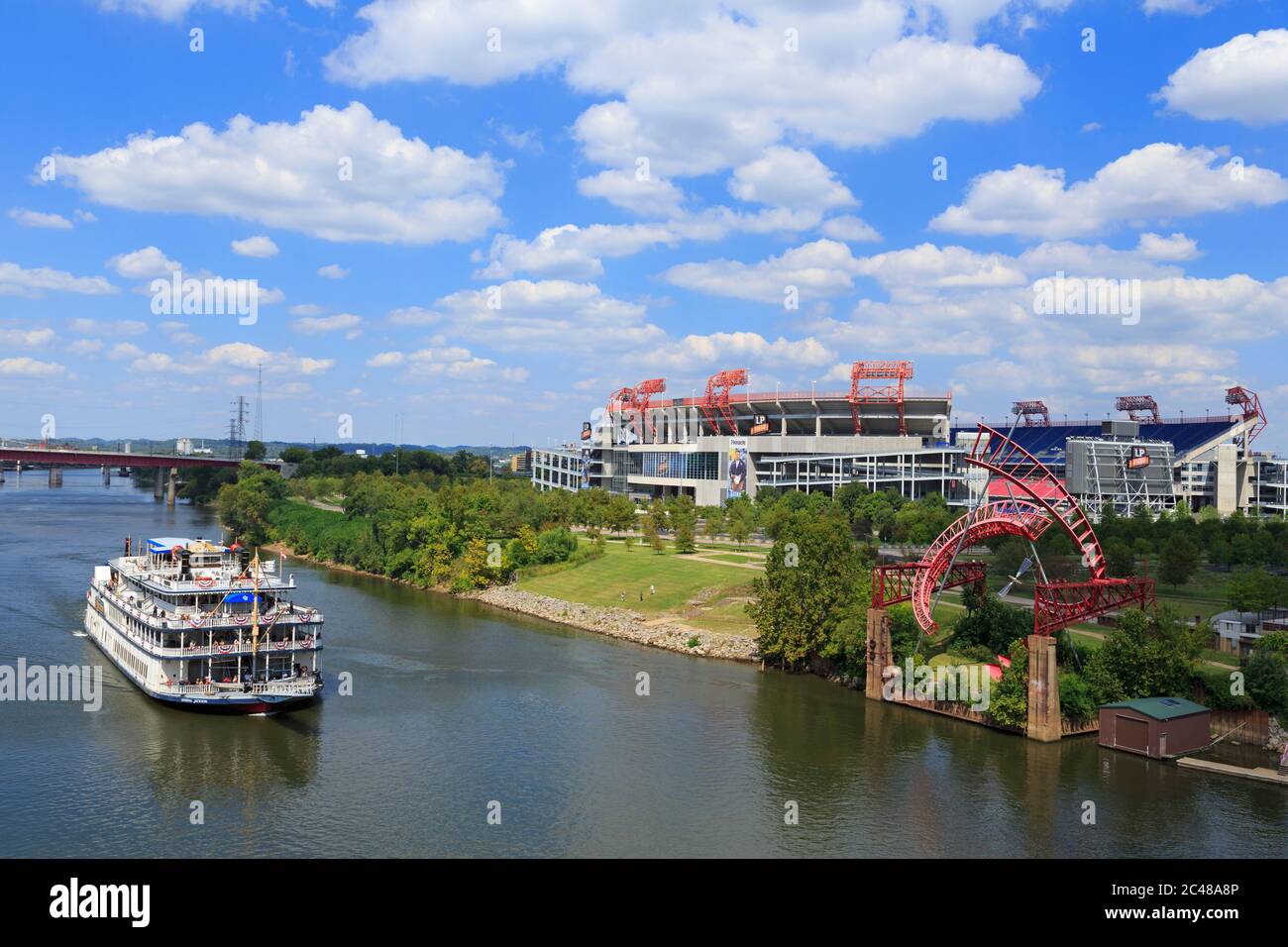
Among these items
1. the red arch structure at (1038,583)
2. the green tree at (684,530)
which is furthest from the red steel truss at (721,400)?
the red arch structure at (1038,583)

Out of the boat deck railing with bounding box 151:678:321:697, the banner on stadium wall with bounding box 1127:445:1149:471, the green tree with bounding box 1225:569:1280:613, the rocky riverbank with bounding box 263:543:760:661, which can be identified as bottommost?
the rocky riverbank with bounding box 263:543:760:661

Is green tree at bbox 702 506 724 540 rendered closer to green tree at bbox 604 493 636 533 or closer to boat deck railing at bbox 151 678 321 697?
green tree at bbox 604 493 636 533

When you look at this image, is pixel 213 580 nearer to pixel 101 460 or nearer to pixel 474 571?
pixel 474 571

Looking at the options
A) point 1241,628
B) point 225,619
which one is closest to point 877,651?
point 1241,628

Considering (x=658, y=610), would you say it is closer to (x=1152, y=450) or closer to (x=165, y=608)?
(x=165, y=608)

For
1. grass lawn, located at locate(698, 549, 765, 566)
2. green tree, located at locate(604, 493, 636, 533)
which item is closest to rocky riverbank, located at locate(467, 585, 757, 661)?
grass lawn, located at locate(698, 549, 765, 566)

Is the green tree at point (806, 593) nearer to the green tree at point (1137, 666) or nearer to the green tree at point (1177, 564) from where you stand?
the green tree at point (1137, 666)
